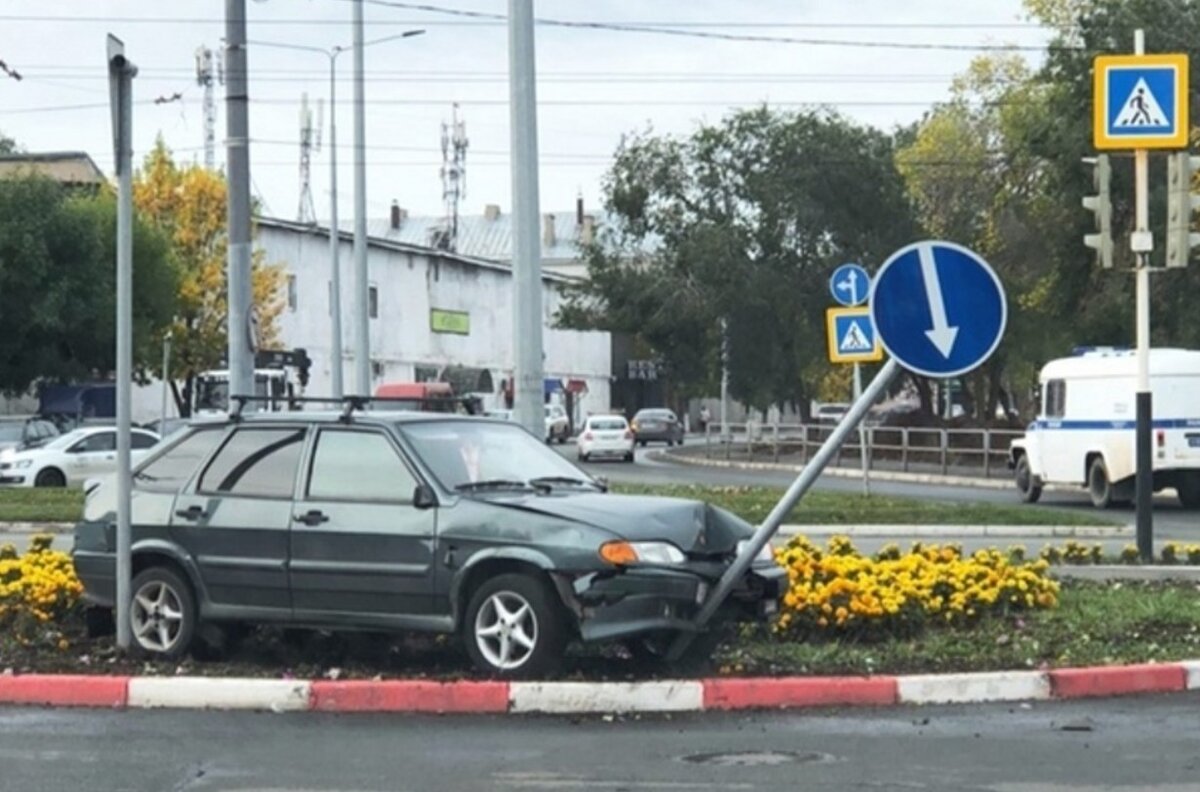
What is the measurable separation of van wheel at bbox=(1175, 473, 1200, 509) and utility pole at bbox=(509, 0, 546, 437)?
1682 cm

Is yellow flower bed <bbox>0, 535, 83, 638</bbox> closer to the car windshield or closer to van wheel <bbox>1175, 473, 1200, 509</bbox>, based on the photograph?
the car windshield

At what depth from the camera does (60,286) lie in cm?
5225

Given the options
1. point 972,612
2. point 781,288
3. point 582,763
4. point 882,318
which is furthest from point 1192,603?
point 781,288

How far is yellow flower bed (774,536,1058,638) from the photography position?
11.6m

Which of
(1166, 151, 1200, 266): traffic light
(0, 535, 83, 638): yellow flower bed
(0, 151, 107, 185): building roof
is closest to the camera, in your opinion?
(0, 535, 83, 638): yellow flower bed

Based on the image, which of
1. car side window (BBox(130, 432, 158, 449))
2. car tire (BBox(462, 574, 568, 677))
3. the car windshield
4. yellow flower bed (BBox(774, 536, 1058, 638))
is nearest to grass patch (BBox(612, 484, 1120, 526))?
car side window (BBox(130, 432, 158, 449))

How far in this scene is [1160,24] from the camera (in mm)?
41219

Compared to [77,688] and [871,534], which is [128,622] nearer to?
[77,688]

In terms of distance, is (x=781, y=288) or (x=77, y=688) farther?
(x=781, y=288)

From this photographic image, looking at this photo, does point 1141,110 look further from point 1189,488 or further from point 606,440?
point 606,440

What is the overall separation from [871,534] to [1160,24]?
20.5m

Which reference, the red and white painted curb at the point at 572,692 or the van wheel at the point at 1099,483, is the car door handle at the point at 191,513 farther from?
the van wheel at the point at 1099,483

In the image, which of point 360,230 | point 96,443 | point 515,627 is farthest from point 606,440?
point 515,627

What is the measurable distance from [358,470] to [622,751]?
2986mm
